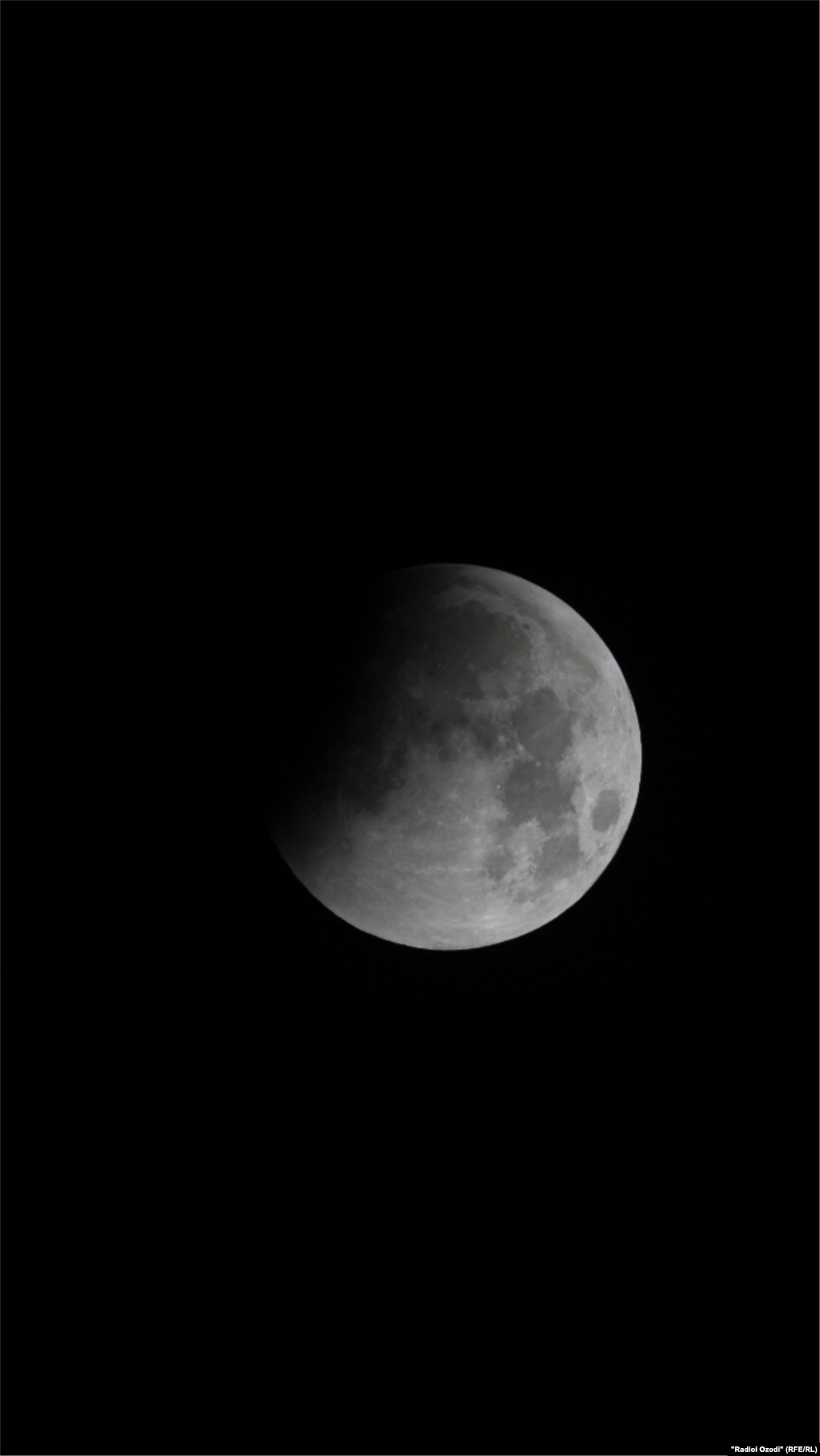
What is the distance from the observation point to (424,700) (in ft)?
12.1

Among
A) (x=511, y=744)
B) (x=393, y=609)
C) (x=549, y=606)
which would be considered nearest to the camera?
(x=511, y=744)

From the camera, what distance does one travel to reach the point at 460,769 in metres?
3.64

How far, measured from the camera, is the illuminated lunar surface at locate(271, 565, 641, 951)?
3.67 meters

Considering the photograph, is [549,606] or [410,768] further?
[549,606]

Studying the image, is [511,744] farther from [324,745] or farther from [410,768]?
[324,745]

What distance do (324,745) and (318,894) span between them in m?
0.88

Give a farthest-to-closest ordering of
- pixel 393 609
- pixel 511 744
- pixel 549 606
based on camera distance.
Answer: pixel 549 606 < pixel 393 609 < pixel 511 744

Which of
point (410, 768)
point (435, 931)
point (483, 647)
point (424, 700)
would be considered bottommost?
point (435, 931)

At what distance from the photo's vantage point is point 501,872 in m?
3.80

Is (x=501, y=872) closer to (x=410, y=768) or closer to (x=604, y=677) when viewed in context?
(x=410, y=768)

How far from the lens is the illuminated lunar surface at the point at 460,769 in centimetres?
367

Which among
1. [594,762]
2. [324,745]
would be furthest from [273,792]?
[594,762]

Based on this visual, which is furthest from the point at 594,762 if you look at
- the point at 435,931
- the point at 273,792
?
the point at 273,792

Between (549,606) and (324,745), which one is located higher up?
(549,606)
